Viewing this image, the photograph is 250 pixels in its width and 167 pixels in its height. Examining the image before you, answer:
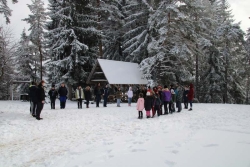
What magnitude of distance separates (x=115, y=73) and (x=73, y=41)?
6.32m

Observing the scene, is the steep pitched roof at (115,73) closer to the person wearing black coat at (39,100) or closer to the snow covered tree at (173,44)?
the snow covered tree at (173,44)

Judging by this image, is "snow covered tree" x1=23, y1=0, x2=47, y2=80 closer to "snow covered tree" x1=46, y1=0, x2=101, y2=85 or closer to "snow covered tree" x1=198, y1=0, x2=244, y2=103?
"snow covered tree" x1=46, y1=0, x2=101, y2=85

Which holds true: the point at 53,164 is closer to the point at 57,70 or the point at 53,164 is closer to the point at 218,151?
the point at 218,151

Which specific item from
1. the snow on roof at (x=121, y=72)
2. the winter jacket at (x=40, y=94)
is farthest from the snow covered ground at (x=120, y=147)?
the snow on roof at (x=121, y=72)

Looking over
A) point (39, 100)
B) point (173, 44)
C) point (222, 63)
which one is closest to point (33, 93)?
point (39, 100)

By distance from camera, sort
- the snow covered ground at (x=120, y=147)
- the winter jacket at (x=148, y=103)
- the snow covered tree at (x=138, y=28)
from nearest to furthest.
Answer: the snow covered ground at (x=120, y=147) → the winter jacket at (x=148, y=103) → the snow covered tree at (x=138, y=28)

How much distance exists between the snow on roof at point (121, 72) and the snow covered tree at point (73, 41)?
3.26 meters

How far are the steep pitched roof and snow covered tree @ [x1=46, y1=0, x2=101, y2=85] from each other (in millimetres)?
1949

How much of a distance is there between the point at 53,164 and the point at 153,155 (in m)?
2.41

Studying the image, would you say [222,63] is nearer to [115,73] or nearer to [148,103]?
[115,73]

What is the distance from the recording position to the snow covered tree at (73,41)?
1016 inches

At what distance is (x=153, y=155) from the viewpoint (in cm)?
530

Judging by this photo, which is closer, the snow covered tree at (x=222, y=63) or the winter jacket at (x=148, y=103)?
the winter jacket at (x=148, y=103)

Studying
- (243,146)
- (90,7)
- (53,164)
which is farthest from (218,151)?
(90,7)
